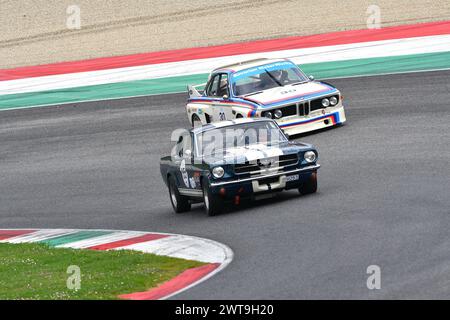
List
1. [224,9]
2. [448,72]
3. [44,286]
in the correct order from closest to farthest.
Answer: [44,286] → [448,72] → [224,9]

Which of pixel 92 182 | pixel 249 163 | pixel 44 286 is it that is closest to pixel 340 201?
pixel 249 163

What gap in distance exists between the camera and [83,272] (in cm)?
1276

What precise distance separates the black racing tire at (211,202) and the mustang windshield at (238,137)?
29.1 inches

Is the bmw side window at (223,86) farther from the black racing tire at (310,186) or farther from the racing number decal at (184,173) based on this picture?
the black racing tire at (310,186)

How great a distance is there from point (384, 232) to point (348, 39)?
801 inches

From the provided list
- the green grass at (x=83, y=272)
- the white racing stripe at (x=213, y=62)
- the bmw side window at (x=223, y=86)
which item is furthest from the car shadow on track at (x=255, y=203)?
the white racing stripe at (x=213, y=62)

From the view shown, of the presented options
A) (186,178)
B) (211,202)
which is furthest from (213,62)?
(211,202)

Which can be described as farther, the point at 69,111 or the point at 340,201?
the point at 69,111

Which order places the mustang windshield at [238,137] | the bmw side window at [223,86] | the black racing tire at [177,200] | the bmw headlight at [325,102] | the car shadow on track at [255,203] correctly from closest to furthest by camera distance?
the car shadow on track at [255,203] < the mustang windshield at [238,137] < the black racing tire at [177,200] < the bmw headlight at [325,102] < the bmw side window at [223,86]

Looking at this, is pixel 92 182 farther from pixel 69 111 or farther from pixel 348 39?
pixel 348 39

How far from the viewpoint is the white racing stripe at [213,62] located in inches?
1151

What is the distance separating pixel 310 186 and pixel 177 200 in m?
2.14

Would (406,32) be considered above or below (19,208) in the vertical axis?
above

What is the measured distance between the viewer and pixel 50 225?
1725cm
